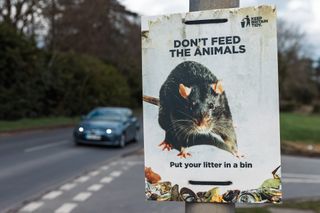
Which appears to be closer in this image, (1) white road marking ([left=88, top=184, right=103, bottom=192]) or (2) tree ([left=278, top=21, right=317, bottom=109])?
(1) white road marking ([left=88, top=184, right=103, bottom=192])

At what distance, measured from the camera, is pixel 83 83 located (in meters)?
43.6

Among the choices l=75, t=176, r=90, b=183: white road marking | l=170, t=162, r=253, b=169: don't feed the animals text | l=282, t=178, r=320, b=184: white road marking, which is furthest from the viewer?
l=282, t=178, r=320, b=184: white road marking

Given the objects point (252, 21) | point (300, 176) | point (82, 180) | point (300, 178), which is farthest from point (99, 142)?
point (252, 21)

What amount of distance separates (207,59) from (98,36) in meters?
46.4

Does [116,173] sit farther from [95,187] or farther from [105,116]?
[105,116]

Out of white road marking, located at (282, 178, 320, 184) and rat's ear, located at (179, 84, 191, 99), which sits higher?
rat's ear, located at (179, 84, 191, 99)

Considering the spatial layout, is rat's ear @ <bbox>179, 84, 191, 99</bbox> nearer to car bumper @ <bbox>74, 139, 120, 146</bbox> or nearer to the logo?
the logo

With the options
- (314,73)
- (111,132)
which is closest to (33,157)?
(111,132)

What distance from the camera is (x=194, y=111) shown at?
3176mm

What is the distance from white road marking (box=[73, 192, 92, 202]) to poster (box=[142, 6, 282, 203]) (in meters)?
5.61

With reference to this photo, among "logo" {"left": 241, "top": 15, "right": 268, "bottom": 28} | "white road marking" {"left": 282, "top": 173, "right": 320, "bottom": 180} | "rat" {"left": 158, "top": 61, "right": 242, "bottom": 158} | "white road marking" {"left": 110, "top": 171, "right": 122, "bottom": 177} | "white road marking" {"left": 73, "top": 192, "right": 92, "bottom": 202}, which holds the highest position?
"logo" {"left": 241, "top": 15, "right": 268, "bottom": 28}

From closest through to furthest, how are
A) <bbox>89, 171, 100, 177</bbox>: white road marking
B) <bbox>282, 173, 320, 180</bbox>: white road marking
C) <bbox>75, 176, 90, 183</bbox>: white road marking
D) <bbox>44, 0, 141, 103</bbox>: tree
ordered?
<bbox>75, 176, 90, 183</bbox>: white road marking → <bbox>89, 171, 100, 177</bbox>: white road marking → <bbox>282, 173, 320, 180</bbox>: white road marking → <bbox>44, 0, 141, 103</bbox>: tree

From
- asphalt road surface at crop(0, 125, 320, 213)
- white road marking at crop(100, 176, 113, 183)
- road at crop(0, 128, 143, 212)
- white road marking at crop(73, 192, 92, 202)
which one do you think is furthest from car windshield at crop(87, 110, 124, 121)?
white road marking at crop(73, 192, 92, 202)

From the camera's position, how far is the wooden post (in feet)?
10.5
